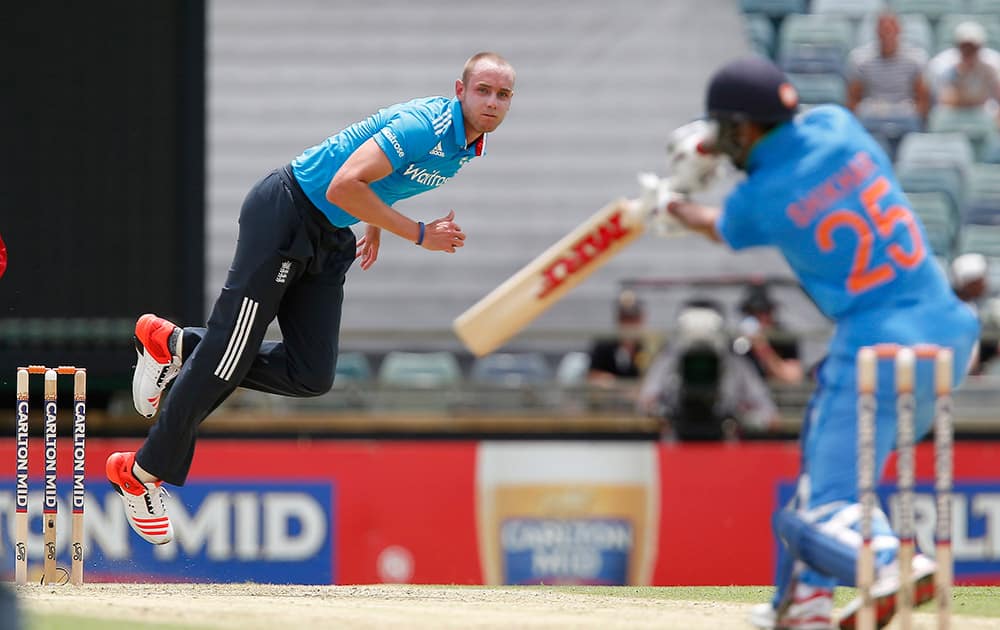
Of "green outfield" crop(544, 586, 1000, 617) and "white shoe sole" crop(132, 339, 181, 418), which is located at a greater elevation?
"white shoe sole" crop(132, 339, 181, 418)

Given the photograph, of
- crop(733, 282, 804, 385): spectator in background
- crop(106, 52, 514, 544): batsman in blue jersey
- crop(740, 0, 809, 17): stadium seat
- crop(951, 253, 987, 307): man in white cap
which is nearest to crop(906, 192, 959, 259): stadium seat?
crop(951, 253, 987, 307): man in white cap

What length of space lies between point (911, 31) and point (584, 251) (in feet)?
26.7

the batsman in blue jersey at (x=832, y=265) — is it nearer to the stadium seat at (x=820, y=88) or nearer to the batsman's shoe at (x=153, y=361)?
the batsman's shoe at (x=153, y=361)

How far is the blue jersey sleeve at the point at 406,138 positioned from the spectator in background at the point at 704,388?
14.4 feet

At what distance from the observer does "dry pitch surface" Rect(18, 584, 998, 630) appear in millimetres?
5039

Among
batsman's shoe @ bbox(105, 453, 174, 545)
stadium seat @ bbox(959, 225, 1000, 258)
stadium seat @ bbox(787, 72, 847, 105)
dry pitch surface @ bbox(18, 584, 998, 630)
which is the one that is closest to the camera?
dry pitch surface @ bbox(18, 584, 998, 630)

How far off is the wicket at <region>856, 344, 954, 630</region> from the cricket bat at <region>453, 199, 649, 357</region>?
40.3 inches

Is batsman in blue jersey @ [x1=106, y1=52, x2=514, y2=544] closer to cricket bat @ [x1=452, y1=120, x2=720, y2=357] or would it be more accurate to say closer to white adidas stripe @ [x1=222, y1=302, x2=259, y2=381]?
white adidas stripe @ [x1=222, y1=302, x2=259, y2=381]

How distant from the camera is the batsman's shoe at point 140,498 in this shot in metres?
6.04

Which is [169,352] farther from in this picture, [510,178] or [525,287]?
[510,178]

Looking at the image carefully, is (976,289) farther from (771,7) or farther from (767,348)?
(771,7)

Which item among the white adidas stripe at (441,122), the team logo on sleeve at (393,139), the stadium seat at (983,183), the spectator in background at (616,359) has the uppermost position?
the stadium seat at (983,183)

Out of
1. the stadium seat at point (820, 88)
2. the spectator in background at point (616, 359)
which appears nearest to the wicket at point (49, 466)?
the spectator in background at point (616, 359)

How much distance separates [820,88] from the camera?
12.3 m
